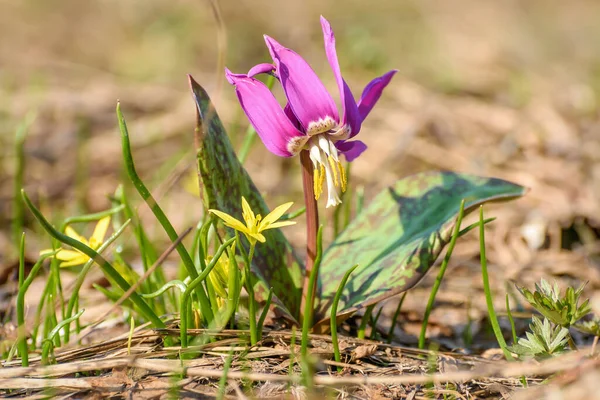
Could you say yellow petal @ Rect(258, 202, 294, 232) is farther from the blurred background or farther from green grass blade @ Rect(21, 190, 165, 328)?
the blurred background

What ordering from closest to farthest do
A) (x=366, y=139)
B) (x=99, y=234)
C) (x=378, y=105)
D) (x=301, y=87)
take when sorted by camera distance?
1. (x=301, y=87)
2. (x=99, y=234)
3. (x=366, y=139)
4. (x=378, y=105)

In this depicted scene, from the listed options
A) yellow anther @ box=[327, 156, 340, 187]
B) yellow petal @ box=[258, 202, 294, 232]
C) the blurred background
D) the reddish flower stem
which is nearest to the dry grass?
the blurred background

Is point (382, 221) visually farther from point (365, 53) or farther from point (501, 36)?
point (501, 36)

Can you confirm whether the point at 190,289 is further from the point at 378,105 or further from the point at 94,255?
the point at 378,105

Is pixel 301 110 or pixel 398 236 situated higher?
pixel 301 110

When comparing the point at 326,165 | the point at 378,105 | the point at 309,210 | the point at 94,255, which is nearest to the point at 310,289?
the point at 309,210

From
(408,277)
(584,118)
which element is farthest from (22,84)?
(408,277)

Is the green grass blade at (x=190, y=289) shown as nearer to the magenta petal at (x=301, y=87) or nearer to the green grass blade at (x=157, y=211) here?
the green grass blade at (x=157, y=211)

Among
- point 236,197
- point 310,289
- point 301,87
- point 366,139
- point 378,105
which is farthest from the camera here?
point 378,105

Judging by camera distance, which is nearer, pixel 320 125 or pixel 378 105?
pixel 320 125
